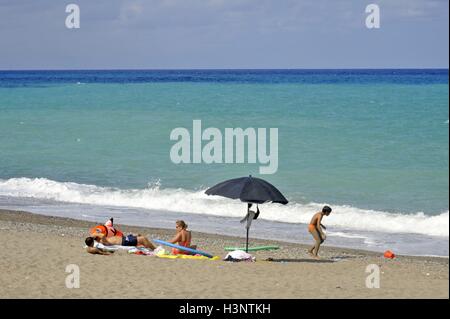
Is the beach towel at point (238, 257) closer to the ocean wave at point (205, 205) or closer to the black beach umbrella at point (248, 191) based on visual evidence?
the black beach umbrella at point (248, 191)

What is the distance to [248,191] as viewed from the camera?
1520 cm

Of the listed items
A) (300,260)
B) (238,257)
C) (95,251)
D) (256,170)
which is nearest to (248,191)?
(238,257)

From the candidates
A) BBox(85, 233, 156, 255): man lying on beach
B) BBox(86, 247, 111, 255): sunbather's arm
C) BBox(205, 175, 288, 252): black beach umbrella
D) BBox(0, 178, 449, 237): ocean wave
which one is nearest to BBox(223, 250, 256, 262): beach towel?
BBox(205, 175, 288, 252): black beach umbrella

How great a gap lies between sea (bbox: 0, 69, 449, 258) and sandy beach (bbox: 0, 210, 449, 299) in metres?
2.77

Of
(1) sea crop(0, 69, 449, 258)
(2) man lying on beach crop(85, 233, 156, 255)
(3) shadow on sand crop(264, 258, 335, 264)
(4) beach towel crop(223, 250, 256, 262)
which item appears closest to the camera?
(4) beach towel crop(223, 250, 256, 262)

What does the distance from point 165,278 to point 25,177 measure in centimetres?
1921

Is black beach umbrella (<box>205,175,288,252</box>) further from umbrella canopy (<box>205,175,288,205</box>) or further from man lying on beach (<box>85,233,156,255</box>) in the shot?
man lying on beach (<box>85,233,156,255</box>)

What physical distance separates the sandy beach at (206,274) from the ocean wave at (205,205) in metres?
4.11

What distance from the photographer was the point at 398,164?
33844mm

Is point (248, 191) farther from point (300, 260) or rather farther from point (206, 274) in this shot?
point (206, 274)

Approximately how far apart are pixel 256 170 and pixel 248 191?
18629mm

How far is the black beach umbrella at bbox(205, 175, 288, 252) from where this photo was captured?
15.1 metres

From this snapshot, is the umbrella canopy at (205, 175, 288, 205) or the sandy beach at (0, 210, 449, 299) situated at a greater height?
the umbrella canopy at (205, 175, 288, 205)
